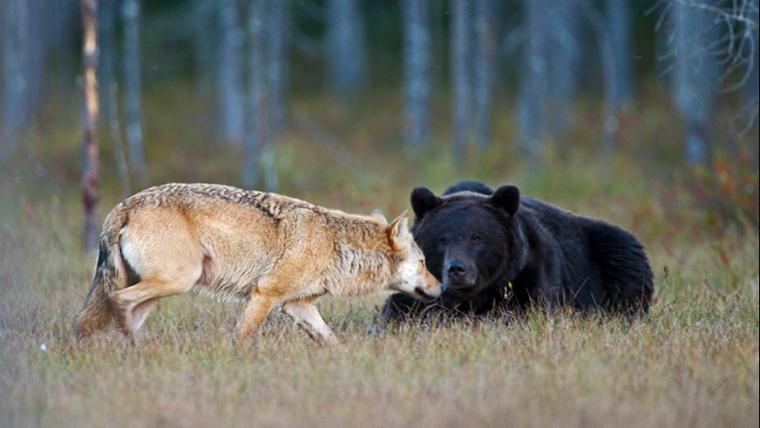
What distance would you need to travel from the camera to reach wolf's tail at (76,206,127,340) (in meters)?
7.39

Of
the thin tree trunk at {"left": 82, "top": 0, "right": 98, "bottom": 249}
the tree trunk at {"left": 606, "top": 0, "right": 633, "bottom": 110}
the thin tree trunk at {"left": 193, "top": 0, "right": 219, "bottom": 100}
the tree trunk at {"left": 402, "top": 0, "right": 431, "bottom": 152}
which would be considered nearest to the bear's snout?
the thin tree trunk at {"left": 82, "top": 0, "right": 98, "bottom": 249}

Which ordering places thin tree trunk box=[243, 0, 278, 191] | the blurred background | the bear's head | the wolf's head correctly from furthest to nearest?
thin tree trunk box=[243, 0, 278, 191], the blurred background, the bear's head, the wolf's head

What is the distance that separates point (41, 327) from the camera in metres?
8.32

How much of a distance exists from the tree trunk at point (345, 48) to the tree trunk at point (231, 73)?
15.5 ft

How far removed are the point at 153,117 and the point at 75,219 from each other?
65.2ft

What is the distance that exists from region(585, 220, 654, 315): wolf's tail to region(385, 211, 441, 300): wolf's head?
2.28m

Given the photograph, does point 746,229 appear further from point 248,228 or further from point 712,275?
point 248,228

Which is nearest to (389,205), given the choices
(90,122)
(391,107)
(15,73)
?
(90,122)

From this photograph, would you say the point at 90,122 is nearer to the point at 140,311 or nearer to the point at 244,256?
the point at 140,311

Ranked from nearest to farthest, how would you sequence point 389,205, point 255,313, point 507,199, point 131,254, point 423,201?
point 131,254 < point 255,313 < point 507,199 < point 423,201 < point 389,205

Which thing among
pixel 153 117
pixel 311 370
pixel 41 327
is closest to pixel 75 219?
pixel 41 327

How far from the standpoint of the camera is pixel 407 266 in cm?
796

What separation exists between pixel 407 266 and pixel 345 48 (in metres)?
31.9

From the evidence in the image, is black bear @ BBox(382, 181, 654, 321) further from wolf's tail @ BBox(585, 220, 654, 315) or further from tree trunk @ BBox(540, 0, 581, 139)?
tree trunk @ BBox(540, 0, 581, 139)
